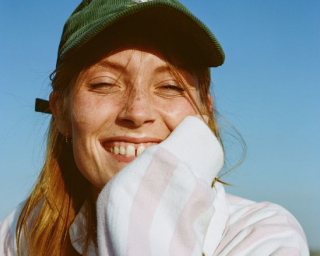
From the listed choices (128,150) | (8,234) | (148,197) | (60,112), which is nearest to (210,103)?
(128,150)

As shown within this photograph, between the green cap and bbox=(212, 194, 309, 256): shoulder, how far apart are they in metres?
0.85

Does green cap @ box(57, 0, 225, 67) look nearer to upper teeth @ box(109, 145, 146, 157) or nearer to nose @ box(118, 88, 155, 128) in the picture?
nose @ box(118, 88, 155, 128)

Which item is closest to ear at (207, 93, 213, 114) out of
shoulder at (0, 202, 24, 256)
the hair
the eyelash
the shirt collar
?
the hair

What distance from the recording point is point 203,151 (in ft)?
6.96

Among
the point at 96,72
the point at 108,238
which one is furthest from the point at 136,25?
the point at 108,238

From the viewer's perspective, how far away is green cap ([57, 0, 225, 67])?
228cm

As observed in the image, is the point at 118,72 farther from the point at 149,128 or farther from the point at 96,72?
the point at 149,128

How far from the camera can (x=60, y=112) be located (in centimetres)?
279

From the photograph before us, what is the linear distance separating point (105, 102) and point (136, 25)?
17.2 inches

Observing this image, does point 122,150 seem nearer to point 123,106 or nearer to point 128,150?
point 128,150

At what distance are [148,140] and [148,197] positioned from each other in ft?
1.58

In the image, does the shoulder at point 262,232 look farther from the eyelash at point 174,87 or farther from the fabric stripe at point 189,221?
the eyelash at point 174,87

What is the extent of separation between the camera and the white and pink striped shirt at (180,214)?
1.80 meters

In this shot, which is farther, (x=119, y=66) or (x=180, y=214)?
(x=119, y=66)
